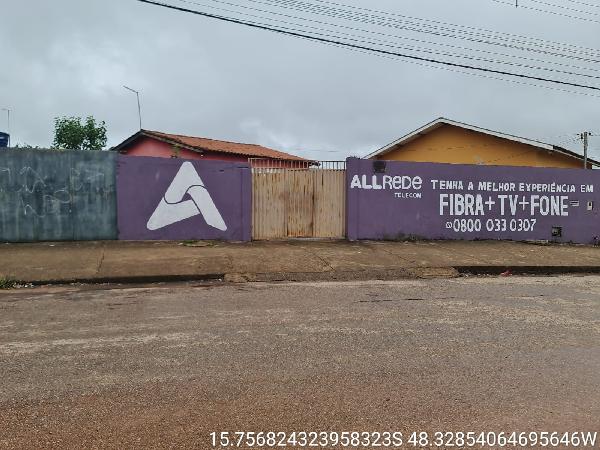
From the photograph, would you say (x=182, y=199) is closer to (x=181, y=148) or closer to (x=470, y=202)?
(x=470, y=202)

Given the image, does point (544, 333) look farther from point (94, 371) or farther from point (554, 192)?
point (554, 192)

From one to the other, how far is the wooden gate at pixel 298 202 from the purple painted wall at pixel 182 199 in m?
0.35

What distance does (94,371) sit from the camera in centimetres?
382

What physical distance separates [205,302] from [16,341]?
7.87 feet

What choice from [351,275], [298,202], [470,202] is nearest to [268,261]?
[351,275]

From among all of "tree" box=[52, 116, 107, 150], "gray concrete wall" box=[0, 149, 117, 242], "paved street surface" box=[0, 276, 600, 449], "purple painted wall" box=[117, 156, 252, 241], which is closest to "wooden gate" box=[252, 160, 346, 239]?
"purple painted wall" box=[117, 156, 252, 241]

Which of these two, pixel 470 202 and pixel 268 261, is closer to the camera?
pixel 268 261

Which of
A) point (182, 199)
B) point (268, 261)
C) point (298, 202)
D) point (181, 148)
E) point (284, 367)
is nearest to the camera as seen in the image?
point (284, 367)

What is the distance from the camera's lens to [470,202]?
1419 centimetres

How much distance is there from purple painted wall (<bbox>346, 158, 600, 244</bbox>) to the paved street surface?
22.0 feet

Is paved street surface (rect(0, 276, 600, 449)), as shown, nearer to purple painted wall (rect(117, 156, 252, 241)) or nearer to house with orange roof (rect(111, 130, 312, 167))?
purple painted wall (rect(117, 156, 252, 241))

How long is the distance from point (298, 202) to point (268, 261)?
3291mm

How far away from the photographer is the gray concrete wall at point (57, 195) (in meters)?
11.0

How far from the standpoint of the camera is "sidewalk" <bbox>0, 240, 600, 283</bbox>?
28.4ft
